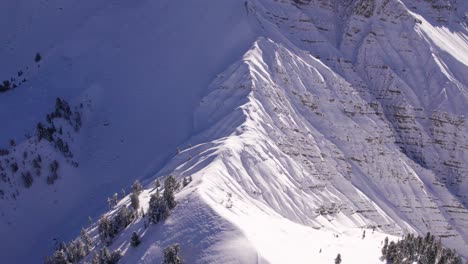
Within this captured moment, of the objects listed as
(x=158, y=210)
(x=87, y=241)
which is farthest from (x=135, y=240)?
(x=87, y=241)

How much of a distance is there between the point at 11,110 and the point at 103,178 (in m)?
18.3

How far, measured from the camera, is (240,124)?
197ft

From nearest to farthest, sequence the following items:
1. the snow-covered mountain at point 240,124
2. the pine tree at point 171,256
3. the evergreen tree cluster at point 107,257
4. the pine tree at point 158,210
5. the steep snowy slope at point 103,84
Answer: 1. the pine tree at point 171,256
2. the evergreen tree cluster at point 107,257
3. the pine tree at point 158,210
4. the snow-covered mountain at point 240,124
5. the steep snowy slope at point 103,84

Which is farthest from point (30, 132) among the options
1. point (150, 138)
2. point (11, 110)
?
point (150, 138)

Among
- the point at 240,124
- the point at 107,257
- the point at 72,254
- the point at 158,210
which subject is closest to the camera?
the point at 107,257

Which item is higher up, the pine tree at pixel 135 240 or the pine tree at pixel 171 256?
the pine tree at pixel 135 240

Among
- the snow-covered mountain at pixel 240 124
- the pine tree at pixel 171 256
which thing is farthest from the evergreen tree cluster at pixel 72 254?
the pine tree at pixel 171 256

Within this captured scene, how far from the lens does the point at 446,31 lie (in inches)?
3873

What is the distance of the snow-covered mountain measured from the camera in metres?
46.5

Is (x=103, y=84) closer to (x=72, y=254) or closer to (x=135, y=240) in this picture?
(x=72, y=254)

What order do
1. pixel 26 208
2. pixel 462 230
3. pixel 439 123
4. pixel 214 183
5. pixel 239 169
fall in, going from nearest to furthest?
pixel 214 183 < pixel 239 169 < pixel 26 208 < pixel 462 230 < pixel 439 123

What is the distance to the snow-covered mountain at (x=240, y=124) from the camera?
4650 centimetres

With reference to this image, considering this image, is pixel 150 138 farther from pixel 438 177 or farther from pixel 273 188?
pixel 438 177

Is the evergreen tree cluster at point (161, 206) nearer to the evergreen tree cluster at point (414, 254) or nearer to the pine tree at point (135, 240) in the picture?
the pine tree at point (135, 240)
